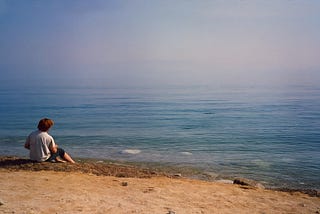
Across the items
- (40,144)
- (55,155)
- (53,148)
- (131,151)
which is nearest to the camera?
(40,144)

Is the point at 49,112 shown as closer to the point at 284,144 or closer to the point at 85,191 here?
the point at 284,144

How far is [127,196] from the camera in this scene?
975 cm

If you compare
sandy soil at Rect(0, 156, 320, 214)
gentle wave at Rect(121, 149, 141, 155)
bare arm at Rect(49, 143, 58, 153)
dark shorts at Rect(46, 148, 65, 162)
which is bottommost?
gentle wave at Rect(121, 149, 141, 155)

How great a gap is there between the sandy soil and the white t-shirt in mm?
A: 850

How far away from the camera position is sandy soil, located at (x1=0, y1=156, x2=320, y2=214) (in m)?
8.68

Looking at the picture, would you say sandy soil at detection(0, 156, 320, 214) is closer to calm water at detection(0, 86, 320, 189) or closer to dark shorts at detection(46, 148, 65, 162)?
dark shorts at detection(46, 148, 65, 162)

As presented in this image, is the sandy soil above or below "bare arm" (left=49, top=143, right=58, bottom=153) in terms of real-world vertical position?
below

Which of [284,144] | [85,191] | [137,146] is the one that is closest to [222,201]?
[85,191]

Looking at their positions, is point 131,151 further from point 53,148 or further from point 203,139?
point 53,148

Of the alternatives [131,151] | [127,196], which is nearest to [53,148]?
[127,196]

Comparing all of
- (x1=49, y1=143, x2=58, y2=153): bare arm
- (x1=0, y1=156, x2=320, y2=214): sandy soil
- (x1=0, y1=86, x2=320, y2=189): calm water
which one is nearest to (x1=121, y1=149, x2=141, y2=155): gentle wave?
(x1=0, y1=86, x2=320, y2=189): calm water

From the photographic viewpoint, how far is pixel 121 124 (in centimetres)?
3603

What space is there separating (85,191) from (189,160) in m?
10.7

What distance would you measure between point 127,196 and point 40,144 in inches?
181
